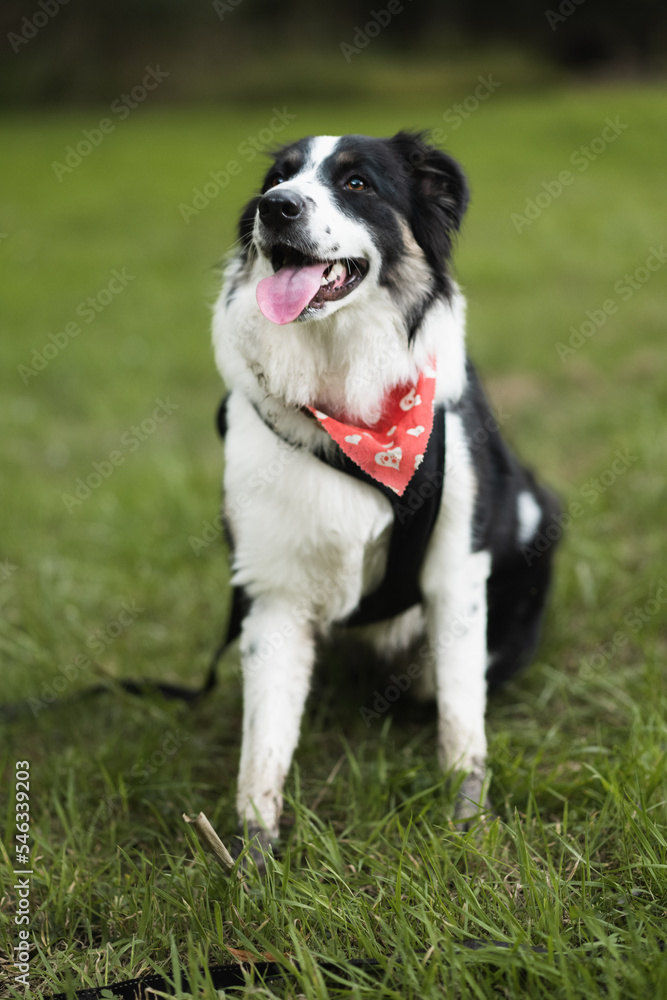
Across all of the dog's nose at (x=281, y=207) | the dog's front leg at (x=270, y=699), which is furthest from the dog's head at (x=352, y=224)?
the dog's front leg at (x=270, y=699)

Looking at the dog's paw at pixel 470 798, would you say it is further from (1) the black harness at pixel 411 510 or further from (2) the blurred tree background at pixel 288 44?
(2) the blurred tree background at pixel 288 44

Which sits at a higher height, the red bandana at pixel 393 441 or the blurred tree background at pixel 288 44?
the red bandana at pixel 393 441

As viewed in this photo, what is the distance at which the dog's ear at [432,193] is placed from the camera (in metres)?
2.33

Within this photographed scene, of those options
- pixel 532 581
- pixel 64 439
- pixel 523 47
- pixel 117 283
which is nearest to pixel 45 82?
pixel 523 47

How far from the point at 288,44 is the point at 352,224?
2793cm

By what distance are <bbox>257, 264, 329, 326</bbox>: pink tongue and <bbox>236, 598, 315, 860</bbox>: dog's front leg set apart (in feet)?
2.59

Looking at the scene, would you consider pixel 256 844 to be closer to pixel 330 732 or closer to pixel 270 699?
pixel 270 699

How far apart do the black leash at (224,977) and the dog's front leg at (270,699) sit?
0.48 meters

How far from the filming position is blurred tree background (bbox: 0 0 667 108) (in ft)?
74.3

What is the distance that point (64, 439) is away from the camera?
573 centimetres

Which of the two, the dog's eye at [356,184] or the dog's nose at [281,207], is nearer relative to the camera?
the dog's nose at [281,207]

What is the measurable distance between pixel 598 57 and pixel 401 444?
28060 millimetres

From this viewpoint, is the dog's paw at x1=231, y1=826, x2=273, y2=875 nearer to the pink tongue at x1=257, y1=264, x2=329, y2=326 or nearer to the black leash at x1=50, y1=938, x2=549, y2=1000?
the black leash at x1=50, y1=938, x2=549, y2=1000

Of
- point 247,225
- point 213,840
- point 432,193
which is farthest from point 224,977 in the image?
point 432,193
